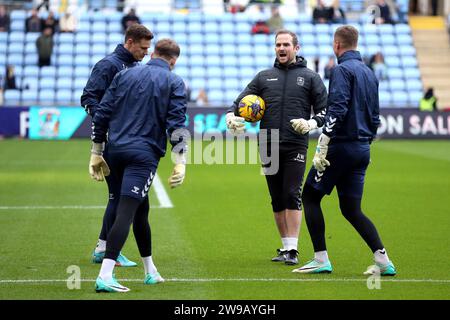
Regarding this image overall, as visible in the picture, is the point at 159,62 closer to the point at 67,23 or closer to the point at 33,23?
the point at 33,23

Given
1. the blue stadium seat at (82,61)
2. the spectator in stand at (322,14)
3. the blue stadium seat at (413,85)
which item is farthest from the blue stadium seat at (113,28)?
the blue stadium seat at (413,85)

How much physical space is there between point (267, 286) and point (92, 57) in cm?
2682

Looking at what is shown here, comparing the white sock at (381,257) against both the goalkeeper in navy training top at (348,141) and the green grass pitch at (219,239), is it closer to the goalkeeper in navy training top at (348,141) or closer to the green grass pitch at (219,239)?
the goalkeeper in navy training top at (348,141)

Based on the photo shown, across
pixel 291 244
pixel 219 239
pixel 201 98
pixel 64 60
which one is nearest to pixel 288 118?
pixel 291 244

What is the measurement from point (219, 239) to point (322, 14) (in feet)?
84.3

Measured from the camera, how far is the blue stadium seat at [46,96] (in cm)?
3225

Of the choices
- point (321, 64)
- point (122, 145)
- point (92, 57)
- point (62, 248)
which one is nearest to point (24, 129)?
point (92, 57)

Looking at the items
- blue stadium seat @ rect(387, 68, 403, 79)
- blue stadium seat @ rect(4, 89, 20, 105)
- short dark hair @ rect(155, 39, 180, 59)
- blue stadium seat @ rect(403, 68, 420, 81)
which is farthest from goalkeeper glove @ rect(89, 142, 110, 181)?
blue stadium seat @ rect(403, 68, 420, 81)

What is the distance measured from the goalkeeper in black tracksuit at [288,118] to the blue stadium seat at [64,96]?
2270 centimetres

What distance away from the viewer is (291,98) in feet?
33.3

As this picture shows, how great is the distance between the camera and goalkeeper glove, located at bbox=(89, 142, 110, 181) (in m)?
8.63

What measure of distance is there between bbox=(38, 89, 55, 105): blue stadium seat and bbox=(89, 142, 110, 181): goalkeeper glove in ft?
78.6

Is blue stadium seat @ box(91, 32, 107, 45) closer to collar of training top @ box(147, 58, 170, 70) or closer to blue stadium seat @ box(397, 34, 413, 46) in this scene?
blue stadium seat @ box(397, 34, 413, 46)

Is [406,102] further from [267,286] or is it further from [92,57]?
[267,286]
